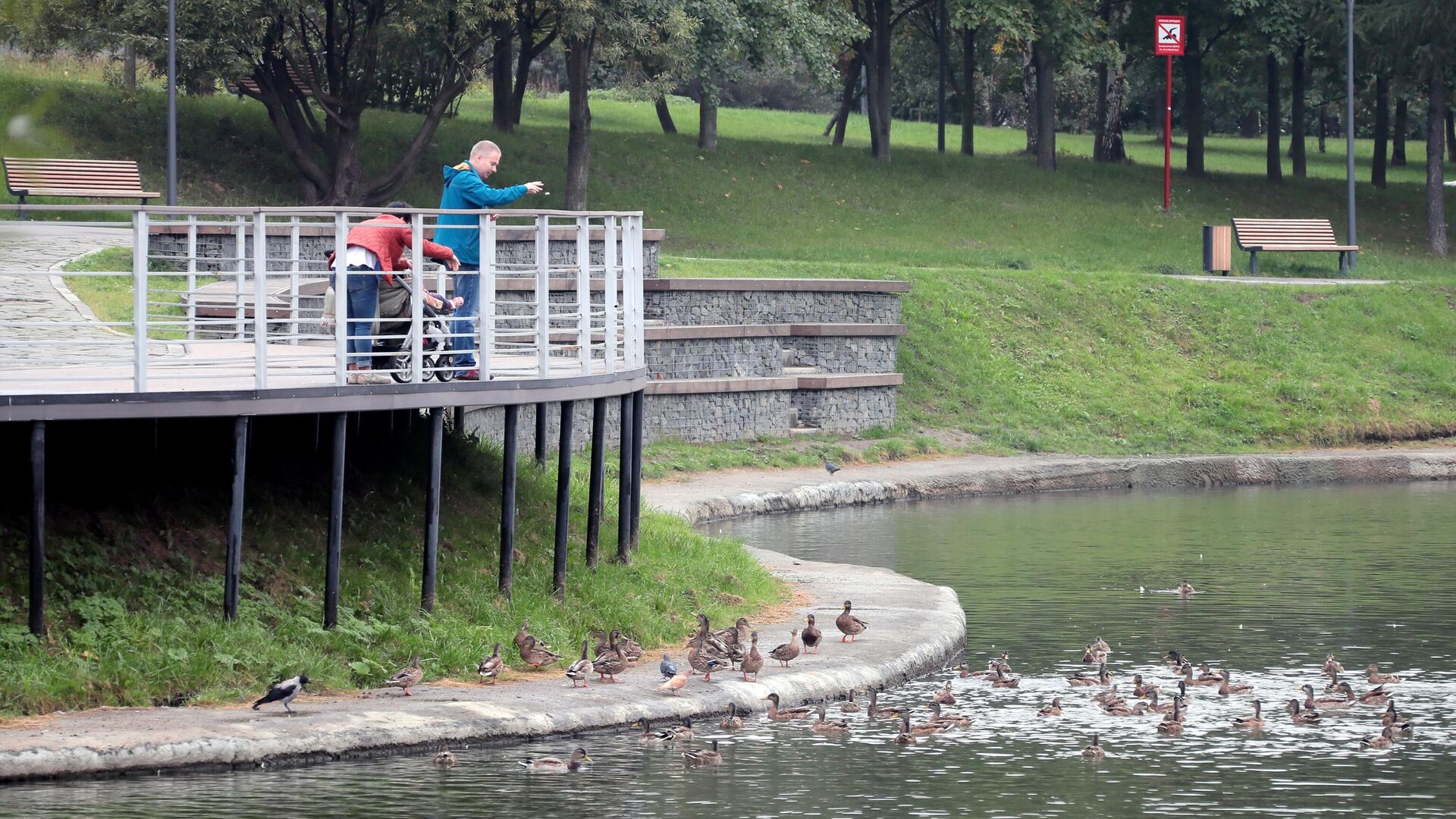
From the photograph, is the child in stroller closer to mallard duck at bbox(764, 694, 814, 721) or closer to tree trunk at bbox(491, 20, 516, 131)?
mallard duck at bbox(764, 694, 814, 721)

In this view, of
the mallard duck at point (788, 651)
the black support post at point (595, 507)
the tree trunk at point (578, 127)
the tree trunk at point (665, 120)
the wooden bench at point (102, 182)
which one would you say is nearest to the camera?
the mallard duck at point (788, 651)

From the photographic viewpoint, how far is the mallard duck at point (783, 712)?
14.3 metres

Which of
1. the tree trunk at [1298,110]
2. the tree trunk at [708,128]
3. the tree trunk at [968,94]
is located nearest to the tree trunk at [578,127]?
the tree trunk at [708,128]

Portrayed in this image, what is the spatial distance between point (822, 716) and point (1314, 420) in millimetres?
25884

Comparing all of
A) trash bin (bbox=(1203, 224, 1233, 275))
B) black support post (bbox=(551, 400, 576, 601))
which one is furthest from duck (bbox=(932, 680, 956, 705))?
trash bin (bbox=(1203, 224, 1233, 275))

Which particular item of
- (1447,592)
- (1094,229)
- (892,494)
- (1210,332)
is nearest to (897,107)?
(1094,229)

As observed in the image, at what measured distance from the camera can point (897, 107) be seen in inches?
3812

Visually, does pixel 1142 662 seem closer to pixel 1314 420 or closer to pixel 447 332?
pixel 447 332

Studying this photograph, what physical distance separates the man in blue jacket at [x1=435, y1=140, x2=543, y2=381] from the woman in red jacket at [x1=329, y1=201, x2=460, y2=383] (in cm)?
42

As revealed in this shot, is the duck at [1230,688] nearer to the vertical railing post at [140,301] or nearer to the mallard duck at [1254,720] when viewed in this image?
the mallard duck at [1254,720]

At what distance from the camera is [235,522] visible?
44.4 ft

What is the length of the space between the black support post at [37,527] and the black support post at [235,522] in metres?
1.31

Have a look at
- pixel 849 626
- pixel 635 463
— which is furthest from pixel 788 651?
pixel 635 463

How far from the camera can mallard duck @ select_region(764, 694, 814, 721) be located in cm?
1427
